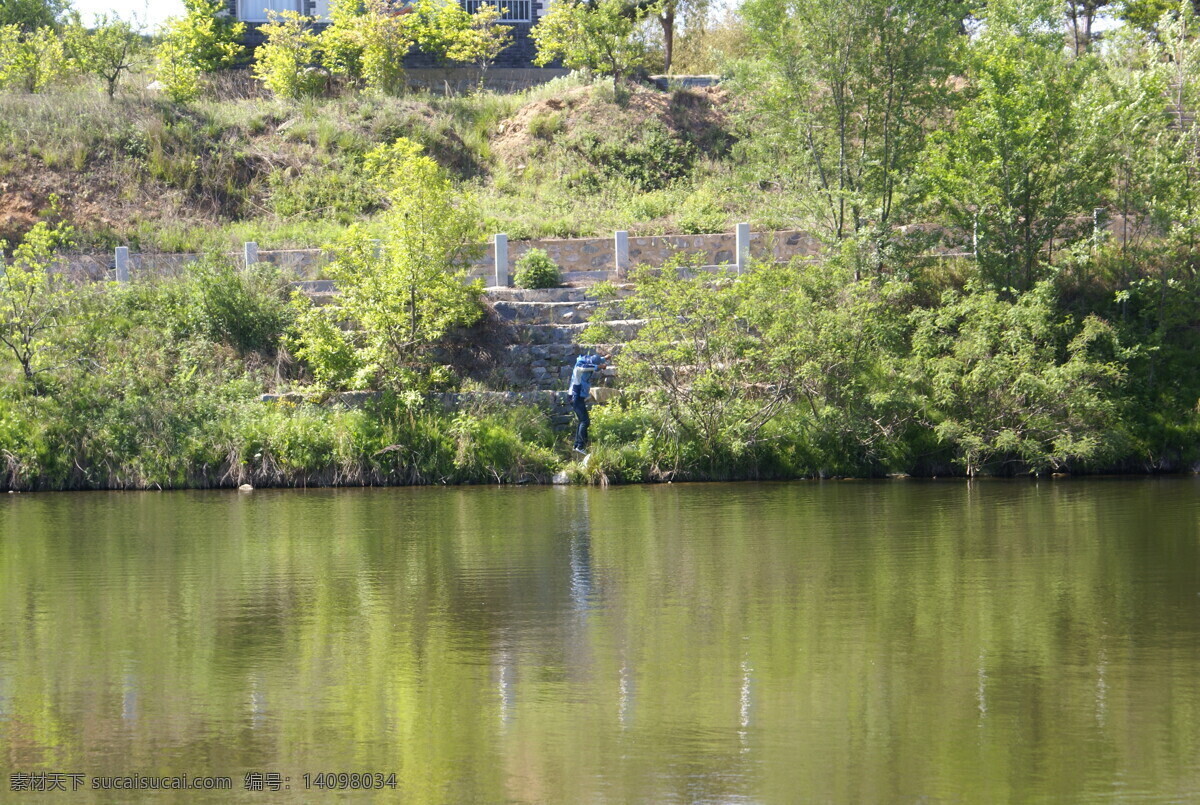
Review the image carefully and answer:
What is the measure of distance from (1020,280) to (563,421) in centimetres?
1076

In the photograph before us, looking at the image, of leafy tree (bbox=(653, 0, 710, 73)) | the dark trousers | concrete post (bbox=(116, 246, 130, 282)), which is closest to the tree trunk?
leafy tree (bbox=(653, 0, 710, 73))

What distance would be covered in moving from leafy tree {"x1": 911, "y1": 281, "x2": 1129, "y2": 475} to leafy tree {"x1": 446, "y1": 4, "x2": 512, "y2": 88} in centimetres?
2664

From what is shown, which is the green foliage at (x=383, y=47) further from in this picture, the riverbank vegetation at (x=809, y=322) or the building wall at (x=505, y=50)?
the riverbank vegetation at (x=809, y=322)

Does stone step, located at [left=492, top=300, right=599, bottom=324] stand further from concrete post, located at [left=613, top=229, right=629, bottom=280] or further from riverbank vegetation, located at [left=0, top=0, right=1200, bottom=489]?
concrete post, located at [left=613, top=229, right=629, bottom=280]

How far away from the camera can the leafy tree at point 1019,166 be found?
30203 millimetres

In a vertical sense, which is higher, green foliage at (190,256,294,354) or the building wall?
the building wall

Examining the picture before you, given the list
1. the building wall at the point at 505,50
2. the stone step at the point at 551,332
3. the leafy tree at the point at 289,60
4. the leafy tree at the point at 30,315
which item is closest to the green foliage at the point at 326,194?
the leafy tree at the point at 289,60

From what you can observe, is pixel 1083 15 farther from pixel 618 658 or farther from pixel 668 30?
pixel 618 658

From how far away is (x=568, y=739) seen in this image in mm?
10055

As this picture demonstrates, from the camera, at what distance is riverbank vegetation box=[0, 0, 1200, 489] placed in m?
28.0

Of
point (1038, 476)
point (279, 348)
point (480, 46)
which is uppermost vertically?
point (480, 46)

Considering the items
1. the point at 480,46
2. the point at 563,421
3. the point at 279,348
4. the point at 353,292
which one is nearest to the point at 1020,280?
the point at 563,421

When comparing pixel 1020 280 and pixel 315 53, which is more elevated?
pixel 315 53

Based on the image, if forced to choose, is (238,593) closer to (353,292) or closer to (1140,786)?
(1140,786)
